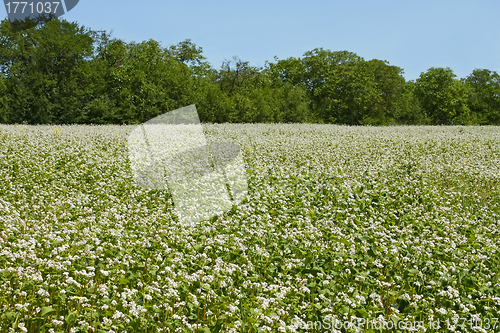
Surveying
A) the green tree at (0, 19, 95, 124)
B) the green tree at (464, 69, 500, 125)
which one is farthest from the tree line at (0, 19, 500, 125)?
the green tree at (464, 69, 500, 125)

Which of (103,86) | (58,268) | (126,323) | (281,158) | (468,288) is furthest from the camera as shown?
(103,86)

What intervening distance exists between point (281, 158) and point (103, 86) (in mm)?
24215

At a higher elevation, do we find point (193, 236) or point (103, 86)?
point (103, 86)

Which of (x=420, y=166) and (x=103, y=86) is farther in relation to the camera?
(x=103, y=86)

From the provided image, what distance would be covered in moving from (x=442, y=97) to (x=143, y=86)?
58125 millimetres

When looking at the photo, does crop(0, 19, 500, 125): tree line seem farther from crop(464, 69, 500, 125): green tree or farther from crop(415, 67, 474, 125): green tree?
crop(464, 69, 500, 125): green tree

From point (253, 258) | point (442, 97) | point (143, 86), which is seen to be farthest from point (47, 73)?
point (442, 97)

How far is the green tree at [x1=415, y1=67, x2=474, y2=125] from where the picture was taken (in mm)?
72500

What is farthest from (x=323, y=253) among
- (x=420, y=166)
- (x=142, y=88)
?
(x=142, y=88)

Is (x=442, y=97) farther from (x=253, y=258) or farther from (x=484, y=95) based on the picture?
(x=253, y=258)

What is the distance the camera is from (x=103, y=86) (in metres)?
33.3

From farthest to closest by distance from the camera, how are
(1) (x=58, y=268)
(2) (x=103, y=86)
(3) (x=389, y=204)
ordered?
(2) (x=103, y=86) → (3) (x=389, y=204) → (1) (x=58, y=268)

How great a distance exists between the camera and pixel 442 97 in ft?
239

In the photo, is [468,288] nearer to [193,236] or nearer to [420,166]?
[193,236]
